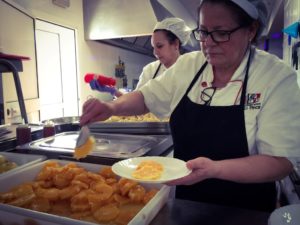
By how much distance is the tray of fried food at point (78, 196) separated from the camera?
0.82m

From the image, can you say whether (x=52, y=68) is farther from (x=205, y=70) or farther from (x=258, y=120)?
(x=258, y=120)

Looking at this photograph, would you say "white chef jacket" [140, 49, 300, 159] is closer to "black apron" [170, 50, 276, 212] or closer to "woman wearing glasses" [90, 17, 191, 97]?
"black apron" [170, 50, 276, 212]

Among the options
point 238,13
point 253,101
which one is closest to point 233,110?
point 253,101

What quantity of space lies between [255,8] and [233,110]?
388 millimetres

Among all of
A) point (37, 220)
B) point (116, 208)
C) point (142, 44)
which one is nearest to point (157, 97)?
point (116, 208)

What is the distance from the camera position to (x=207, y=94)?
1.21m

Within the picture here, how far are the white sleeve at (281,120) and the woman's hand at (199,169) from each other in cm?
25

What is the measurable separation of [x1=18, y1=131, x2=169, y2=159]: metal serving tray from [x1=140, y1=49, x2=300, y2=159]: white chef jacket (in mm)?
297

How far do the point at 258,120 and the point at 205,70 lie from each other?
0.36 m

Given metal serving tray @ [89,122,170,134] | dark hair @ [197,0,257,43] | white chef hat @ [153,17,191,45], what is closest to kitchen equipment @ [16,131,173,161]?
metal serving tray @ [89,122,170,134]

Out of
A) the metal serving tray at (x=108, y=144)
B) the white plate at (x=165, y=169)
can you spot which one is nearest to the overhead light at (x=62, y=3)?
the metal serving tray at (x=108, y=144)

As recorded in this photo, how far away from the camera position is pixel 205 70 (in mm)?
1274

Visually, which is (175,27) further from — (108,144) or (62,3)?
(62,3)

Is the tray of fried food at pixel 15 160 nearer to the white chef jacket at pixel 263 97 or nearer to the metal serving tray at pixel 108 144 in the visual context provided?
the metal serving tray at pixel 108 144
